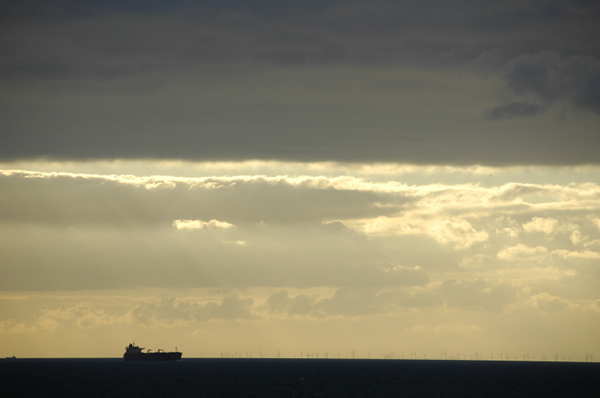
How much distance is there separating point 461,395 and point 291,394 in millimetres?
45250

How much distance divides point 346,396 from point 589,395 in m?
68.2

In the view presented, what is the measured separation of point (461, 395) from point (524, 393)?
23766 mm

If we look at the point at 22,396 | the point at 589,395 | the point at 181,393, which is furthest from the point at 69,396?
the point at 589,395

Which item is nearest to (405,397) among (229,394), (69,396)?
(229,394)

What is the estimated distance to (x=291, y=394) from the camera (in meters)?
185

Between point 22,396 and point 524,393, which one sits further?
point 524,393

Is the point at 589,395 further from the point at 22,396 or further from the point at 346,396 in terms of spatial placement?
the point at 22,396

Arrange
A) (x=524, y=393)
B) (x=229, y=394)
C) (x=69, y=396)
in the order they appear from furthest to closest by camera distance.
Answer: (x=524, y=393) < (x=229, y=394) < (x=69, y=396)

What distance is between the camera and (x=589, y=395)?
194m

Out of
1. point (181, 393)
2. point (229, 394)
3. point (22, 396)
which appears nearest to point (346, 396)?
point (229, 394)

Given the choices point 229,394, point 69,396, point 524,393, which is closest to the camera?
point 69,396

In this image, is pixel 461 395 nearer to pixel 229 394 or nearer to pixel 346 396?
pixel 346 396

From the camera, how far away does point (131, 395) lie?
180875 millimetres

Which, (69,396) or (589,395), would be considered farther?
(589,395)
